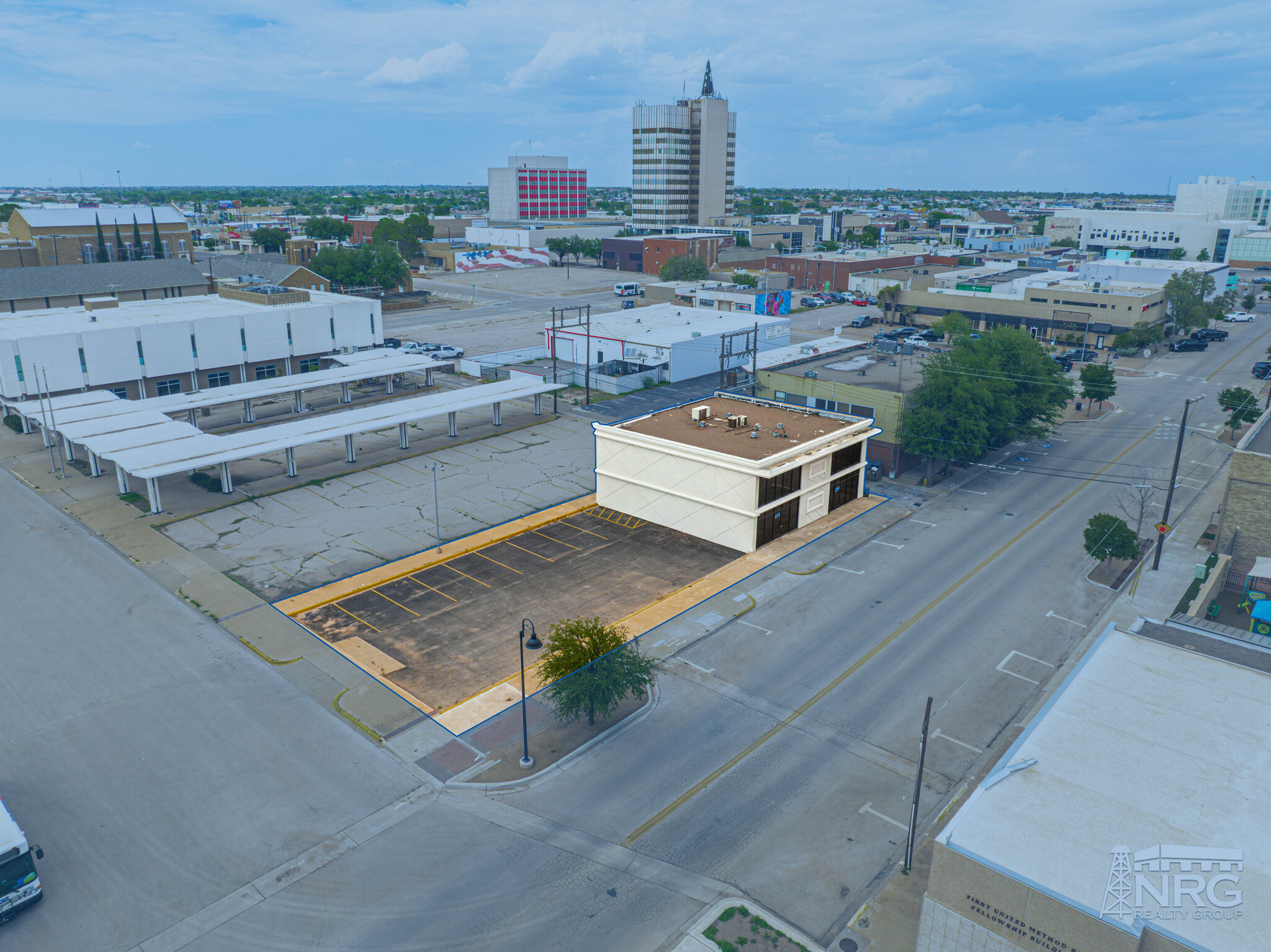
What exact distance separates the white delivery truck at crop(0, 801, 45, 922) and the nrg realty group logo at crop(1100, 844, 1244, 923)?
84.2ft

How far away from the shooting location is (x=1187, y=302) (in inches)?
4050

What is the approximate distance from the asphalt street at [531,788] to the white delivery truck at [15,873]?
0.51m

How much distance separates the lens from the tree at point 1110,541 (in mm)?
40625

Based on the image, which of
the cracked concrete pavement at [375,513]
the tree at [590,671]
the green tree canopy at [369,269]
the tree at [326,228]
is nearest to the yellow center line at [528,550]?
the cracked concrete pavement at [375,513]

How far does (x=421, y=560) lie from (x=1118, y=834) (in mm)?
32370

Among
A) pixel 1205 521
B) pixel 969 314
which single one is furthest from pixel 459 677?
pixel 969 314

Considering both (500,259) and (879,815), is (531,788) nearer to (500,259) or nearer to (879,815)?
(879,815)

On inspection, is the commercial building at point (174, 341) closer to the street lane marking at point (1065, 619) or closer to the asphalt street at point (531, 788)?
the asphalt street at point (531, 788)

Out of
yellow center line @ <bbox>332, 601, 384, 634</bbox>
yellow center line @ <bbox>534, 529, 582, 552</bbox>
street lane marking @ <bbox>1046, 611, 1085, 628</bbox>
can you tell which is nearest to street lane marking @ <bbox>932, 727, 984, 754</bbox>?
street lane marking @ <bbox>1046, 611, 1085, 628</bbox>

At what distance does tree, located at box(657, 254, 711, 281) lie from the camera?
132m

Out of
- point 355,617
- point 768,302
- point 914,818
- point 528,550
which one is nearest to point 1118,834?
point 914,818

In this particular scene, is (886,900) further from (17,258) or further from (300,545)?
(17,258)

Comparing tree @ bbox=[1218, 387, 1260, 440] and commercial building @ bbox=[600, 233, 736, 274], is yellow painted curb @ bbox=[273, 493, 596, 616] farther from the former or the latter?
commercial building @ bbox=[600, 233, 736, 274]

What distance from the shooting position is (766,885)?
22.5 metres
